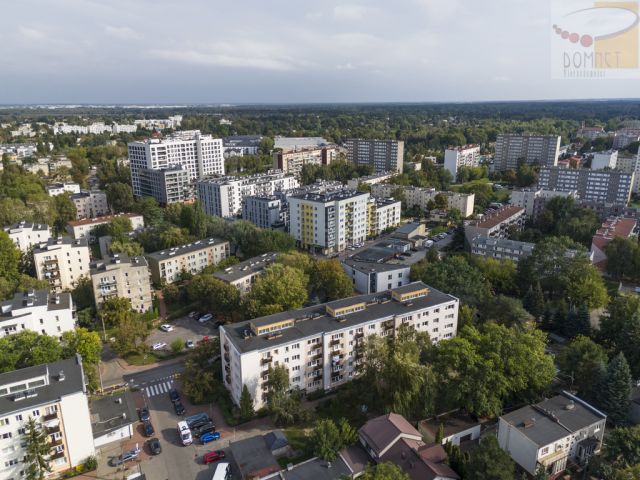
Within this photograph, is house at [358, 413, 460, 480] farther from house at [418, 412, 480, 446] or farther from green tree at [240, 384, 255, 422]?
green tree at [240, 384, 255, 422]

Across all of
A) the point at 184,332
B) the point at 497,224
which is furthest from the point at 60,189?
the point at 497,224

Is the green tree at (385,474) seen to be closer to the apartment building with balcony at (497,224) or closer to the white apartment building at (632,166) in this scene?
the apartment building with balcony at (497,224)

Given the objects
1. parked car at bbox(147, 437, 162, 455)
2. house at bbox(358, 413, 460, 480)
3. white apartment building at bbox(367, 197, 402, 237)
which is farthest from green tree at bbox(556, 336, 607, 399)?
white apartment building at bbox(367, 197, 402, 237)

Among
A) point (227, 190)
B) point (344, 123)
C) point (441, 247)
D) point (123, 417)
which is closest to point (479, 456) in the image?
point (123, 417)

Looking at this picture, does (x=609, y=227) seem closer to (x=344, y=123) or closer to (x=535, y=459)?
(x=535, y=459)

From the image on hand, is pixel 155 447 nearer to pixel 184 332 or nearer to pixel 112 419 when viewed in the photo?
pixel 112 419

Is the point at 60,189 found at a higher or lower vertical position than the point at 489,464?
higher

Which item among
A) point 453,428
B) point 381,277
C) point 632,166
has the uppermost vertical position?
point 632,166
